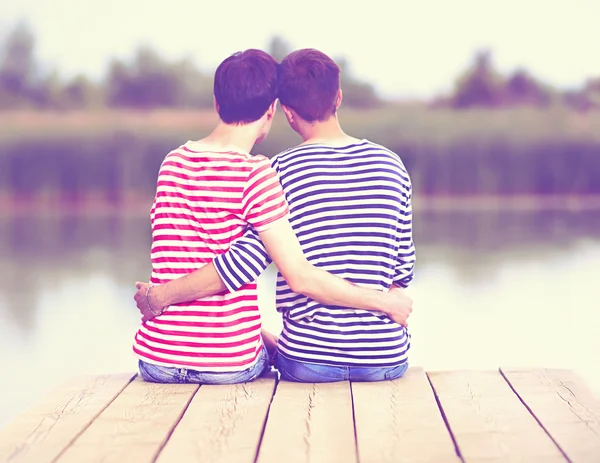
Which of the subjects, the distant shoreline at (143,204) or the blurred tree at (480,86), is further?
the blurred tree at (480,86)

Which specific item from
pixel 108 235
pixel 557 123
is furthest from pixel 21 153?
pixel 557 123

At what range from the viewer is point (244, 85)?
1.58m

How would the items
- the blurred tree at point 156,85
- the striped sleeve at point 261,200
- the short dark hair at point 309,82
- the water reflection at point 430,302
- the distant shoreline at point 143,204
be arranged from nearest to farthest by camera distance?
the striped sleeve at point 261,200, the short dark hair at point 309,82, the water reflection at point 430,302, the distant shoreline at point 143,204, the blurred tree at point 156,85

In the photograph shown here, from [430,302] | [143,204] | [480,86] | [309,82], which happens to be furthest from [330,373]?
[480,86]

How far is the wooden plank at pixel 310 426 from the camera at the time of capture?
4.18 feet

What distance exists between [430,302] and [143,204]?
5.53 meters

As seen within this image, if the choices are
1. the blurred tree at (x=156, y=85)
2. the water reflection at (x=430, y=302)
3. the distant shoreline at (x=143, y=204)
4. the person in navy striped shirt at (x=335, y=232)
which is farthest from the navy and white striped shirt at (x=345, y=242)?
the blurred tree at (x=156, y=85)

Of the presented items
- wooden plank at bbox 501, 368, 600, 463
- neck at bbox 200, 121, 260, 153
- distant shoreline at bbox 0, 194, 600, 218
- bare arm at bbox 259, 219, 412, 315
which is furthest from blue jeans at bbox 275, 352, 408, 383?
distant shoreline at bbox 0, 194, 600, 218

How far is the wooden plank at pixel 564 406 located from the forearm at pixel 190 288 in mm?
509

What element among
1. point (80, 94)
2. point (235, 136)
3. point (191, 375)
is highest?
point (80, 94)

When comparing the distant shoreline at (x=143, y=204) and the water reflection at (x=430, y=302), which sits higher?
the distant shoreline at (x=143, y=204)

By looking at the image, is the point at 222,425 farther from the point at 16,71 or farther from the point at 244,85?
the point at 16,71

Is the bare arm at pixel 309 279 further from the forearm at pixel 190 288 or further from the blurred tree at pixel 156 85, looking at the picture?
the blurred tree at pixel 156 85

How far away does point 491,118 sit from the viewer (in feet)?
30.2
